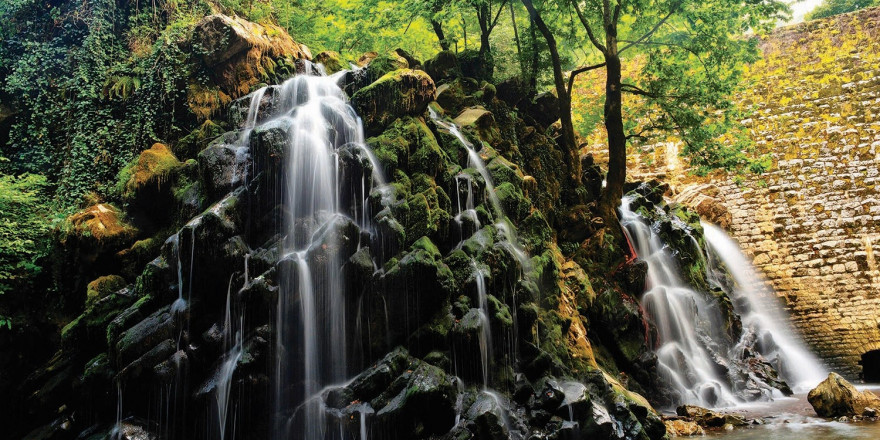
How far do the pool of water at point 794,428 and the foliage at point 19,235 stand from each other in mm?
10743

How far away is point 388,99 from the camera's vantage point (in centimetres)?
839

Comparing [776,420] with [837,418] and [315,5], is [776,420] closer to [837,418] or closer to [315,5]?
[837,418]

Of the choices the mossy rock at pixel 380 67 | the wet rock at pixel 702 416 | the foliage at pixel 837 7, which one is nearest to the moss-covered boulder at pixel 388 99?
the mossy rock at pixel 380 67

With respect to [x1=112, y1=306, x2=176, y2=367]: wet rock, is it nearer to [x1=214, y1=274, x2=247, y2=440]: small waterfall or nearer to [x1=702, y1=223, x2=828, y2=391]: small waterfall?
[x1=214, y1=274, x2=247, y2=440]: small waterfall

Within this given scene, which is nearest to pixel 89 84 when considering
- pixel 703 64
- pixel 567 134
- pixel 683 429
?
pixel 567 134

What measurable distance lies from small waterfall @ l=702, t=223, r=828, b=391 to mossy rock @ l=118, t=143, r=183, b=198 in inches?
485

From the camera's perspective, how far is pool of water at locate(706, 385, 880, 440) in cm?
610

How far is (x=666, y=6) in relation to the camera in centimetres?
1020

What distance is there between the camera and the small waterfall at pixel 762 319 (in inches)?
462

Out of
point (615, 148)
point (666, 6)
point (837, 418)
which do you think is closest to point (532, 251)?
point (615, 148)

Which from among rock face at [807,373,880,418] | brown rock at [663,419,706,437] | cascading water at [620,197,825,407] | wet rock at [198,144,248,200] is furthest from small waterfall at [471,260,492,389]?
rock face at [807,373,880,418]

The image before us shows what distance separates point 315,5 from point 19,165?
7.79m

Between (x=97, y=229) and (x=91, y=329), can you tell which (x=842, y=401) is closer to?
(x=91, y=329)

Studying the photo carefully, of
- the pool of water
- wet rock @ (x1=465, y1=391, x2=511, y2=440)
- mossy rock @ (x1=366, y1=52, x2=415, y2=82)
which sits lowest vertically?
the pool of water
